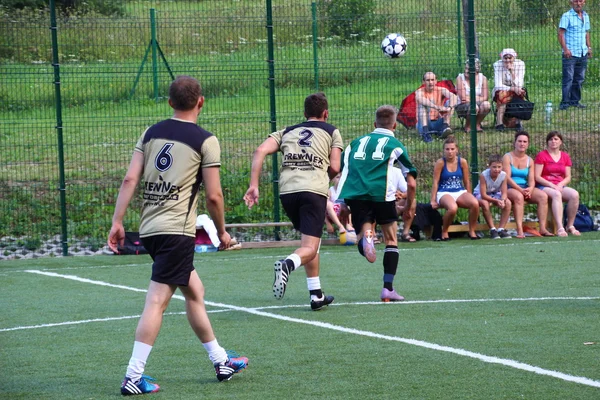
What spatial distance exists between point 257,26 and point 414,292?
6337 mm

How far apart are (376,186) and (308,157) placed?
2.52 feet

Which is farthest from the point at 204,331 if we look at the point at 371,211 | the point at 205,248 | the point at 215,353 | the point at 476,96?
the point at 476,96

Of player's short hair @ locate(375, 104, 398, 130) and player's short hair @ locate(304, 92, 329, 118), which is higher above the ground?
player's short hair @ locate(304, 92, 329, 118)

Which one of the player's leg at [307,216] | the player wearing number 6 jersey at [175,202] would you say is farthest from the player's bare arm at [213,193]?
the player's leg at [307,216]

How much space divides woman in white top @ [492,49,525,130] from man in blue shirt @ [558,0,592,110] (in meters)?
0.66

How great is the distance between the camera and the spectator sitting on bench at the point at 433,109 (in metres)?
15.6

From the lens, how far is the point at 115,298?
32.8ft

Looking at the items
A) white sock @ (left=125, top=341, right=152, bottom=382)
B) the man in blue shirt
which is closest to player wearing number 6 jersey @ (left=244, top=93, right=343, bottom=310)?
white sock @ (left=125, top=341, right=152, bottom=382)

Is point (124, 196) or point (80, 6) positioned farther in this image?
point (80, 6)

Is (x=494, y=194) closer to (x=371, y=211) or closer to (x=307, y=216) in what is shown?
(x=371, y=211)

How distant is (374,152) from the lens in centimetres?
916

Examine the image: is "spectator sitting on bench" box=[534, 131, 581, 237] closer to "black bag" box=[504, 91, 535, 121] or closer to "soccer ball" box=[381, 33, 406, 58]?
"black bag" box=[504, 91, 535, 121]

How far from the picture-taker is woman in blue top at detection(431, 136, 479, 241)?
14.2m

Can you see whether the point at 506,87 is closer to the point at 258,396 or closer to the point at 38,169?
the point at 38,169
